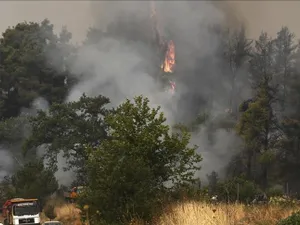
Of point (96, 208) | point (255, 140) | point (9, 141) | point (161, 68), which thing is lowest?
point (96, 208)

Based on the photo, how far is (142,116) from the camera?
65.0 feet

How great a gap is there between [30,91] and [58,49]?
8833 mm

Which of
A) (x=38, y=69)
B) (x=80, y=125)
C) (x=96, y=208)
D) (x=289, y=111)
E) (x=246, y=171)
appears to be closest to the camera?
(x=96, y=208)

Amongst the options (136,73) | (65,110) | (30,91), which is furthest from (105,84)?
(65,110)

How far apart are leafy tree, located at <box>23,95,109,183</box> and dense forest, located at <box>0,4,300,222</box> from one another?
0.09 meters

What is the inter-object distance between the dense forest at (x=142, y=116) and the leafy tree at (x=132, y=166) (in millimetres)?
40

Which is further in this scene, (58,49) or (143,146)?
(58,49)

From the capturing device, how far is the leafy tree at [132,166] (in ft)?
47.1

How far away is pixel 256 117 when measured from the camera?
45.3m

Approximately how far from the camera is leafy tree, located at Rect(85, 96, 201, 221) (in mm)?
14359

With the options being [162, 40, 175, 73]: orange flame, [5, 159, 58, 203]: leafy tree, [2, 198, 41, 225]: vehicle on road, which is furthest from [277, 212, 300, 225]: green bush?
[162, 40, 175, 73]: orange flame

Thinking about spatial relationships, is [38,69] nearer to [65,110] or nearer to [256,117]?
[65,110]

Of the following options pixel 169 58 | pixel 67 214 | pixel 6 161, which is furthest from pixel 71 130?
pixel 169 58

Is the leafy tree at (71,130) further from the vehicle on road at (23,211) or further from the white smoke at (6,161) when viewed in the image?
the vehicle on road at (23,211)
